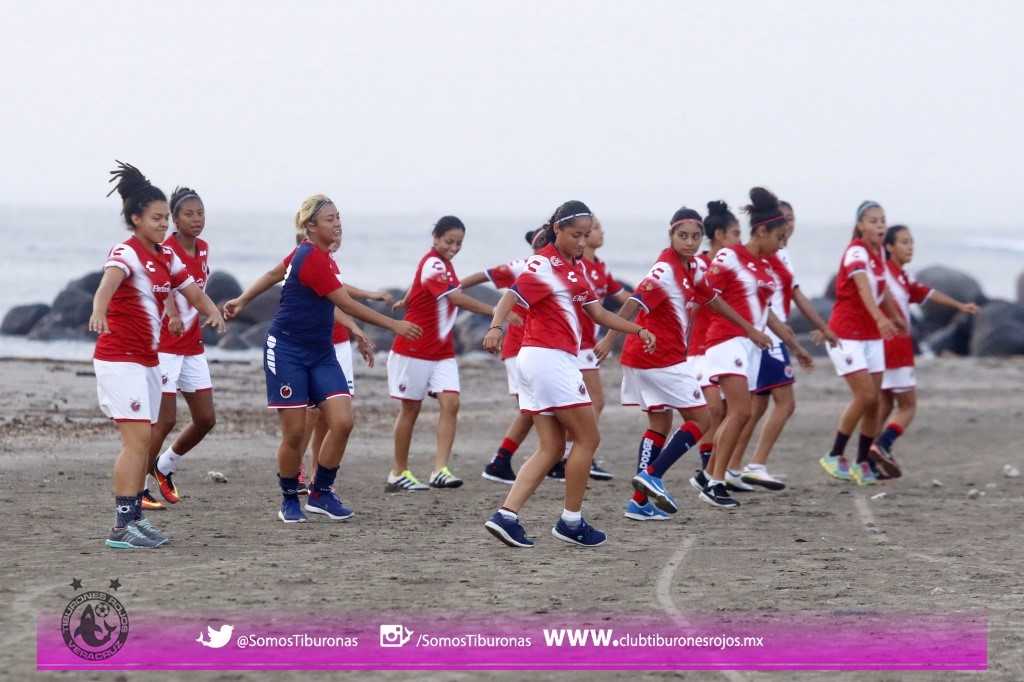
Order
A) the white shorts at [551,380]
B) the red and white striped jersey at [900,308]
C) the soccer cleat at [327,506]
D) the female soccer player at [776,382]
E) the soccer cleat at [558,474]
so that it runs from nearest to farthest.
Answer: the white shorts at [551,380] → the soccer cleat at [327,506] → the female soccer player at [776,382] → the soccer cleat at [558,474] → the red and white striped jersey at [900,308]

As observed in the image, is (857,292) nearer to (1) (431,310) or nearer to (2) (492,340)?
(1) (431,310)

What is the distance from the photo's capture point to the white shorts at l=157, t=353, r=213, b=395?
32.2ft

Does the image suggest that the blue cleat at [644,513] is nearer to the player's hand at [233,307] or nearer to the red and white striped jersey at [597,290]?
the red and white striped jersey at [597,290]

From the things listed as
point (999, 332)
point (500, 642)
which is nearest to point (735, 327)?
point (500, 642)

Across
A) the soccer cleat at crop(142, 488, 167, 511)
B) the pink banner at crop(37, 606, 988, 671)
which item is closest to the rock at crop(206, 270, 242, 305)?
the soccer cleat at crop(142, 488, 167, 511)

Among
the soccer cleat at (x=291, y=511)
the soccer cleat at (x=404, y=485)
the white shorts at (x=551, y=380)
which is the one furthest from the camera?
the soccer cleat at (x=404, y=485)

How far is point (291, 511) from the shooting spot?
9.30 metres

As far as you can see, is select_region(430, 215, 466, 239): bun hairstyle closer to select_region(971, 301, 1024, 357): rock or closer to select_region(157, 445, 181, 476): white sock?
select_region(157, 445, 181, 476): white sock

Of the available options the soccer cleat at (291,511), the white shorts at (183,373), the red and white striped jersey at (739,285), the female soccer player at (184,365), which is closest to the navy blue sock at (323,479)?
the soccer cleat at (291,511)

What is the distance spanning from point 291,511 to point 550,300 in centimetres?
226

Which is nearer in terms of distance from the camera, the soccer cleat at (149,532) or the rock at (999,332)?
the soccer cleat at (149,532)

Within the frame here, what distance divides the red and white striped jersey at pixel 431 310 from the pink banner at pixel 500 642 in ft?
15.5

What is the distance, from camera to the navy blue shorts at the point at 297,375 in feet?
29.2

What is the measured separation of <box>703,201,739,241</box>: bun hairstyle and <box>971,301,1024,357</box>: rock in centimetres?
1786
